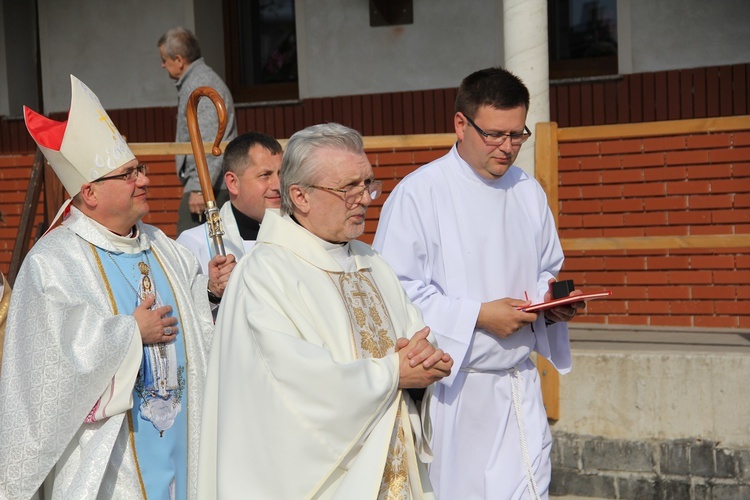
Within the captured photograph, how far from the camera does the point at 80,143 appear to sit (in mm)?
4688

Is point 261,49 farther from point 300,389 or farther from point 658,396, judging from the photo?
point 300,389

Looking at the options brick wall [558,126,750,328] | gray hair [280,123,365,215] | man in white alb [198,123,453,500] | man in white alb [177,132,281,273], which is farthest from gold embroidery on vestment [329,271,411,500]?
brick wall [558,126,750,328]

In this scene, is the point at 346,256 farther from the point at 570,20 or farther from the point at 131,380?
the point at 570,20

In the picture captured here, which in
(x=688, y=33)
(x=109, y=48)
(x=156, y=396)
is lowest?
(x=156, y=396)

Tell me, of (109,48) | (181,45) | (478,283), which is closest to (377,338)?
(478,283)

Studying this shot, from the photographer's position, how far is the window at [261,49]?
11000 millimetres

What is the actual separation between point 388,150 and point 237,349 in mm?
5336

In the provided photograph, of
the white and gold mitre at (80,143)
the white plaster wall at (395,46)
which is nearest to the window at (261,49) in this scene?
the white plaster wall at (395,46)

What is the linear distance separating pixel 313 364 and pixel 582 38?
6865 millimetres

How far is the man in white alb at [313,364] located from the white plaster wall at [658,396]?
11.0 ft

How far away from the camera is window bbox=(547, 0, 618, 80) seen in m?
9.80

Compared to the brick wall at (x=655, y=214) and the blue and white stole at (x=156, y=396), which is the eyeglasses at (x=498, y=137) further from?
the brick wall at (x=655, y=214)

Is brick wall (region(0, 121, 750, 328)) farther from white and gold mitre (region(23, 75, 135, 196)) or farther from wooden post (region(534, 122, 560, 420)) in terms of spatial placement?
white and gold mitre (region(23, 75, 135, 196))

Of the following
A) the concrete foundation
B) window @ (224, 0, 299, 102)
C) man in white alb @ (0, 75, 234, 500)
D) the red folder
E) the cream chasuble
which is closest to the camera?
the cream chasuble
